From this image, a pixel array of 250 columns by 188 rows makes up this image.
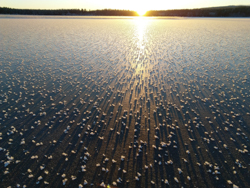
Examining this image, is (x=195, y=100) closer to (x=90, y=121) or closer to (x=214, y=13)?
(x=90, y=121)

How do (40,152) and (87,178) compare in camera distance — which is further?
(40,152)

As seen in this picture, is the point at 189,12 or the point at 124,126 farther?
the point at 189,12

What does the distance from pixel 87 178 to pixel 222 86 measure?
35.8 feet

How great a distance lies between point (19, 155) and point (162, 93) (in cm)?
829

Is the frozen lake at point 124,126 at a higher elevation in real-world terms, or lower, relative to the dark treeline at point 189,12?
lower

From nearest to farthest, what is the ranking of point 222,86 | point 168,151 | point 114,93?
point 168,151 < point 114,93 < point 222,86

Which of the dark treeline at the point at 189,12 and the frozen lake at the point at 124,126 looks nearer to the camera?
the frozen lake at the point at 124,126

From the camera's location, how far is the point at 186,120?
7.59 m

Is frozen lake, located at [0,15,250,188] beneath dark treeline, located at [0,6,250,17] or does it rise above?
beneath

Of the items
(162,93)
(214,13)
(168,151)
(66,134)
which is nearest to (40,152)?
(66,134)

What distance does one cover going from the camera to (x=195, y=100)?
9281 millimetres

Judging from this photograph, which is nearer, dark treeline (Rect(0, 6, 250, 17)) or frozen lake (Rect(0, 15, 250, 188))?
frozen lake (Rect(0, 15, 250, 188))

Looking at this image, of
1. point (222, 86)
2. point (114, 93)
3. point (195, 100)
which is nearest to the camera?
point (195, 100)

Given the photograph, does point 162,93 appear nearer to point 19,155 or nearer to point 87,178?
point 87,178
